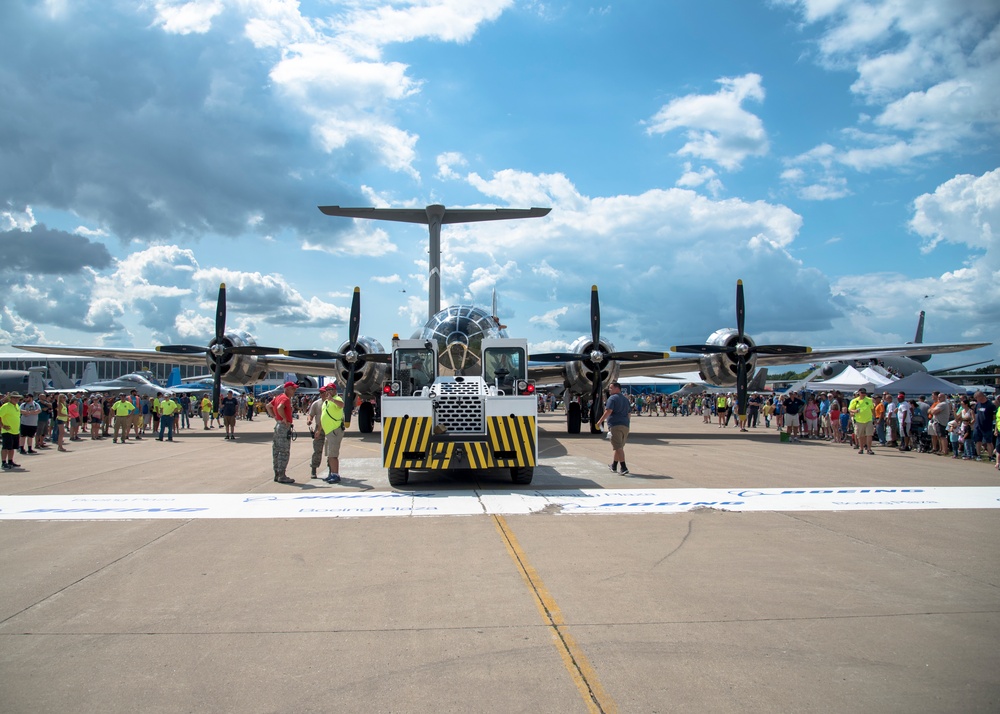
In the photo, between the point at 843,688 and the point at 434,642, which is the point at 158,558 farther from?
the point at 843,688

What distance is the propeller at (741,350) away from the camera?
861 inches

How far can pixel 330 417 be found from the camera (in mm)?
11445

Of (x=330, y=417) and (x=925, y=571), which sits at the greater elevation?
(x=330, y=417)

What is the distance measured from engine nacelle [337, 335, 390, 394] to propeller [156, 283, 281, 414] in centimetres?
271

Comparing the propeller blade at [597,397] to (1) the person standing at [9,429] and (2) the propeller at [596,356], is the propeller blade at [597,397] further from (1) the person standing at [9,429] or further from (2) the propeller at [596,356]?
(1) the person standing at [9,429]

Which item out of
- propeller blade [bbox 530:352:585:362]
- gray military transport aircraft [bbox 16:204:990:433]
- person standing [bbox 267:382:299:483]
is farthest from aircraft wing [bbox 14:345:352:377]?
person standing [bbox 267:382:299:483]

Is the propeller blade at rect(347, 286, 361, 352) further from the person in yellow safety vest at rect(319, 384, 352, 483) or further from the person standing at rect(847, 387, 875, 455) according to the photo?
the person standing at rect(847, 387, 875, 455)

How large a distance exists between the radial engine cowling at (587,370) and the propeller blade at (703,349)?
2252 mm

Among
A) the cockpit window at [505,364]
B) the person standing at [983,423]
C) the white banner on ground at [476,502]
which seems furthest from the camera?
the person standing at [983,423]

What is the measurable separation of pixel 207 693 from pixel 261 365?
22.0 meters

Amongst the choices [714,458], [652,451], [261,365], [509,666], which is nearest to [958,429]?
[714,458]

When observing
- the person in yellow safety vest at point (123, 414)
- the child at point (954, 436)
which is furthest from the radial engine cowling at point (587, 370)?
the person in yellow safety vest at point (123, 414)

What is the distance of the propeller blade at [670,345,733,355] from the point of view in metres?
21.7

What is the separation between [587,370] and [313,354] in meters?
9.10
